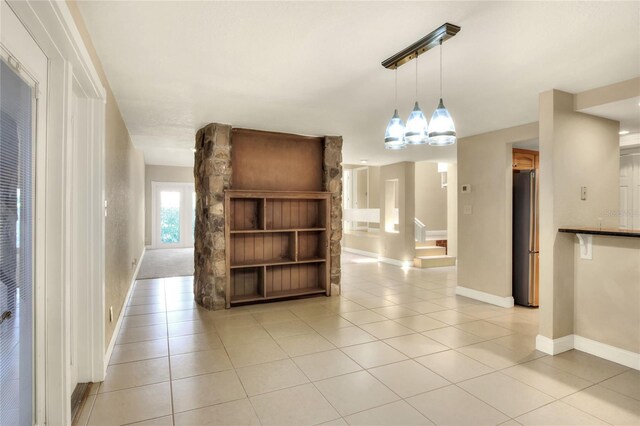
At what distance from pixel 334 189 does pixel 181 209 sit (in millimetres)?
6777

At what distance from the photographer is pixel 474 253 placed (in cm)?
494

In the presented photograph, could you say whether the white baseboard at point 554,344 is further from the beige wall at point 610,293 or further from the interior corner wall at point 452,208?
the interior corner wall at point 452,208

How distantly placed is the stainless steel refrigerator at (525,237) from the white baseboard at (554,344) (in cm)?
138

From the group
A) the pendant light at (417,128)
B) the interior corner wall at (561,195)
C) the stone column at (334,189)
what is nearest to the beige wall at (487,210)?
the interior corner wall at (561,195)

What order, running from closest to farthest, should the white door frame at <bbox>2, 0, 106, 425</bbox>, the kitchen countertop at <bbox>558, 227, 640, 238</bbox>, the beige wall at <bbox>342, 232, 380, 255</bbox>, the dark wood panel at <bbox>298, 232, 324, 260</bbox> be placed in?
the white door frame at <bbox>2, 0, 106, 425</bbox> → the kitchen countertop at <bbox>558, 227, 640, 238</bbox> → the dark wood panel at <bbox>298, 232, 324, 260</bbox> → the beige wall at <bbox>342, 232, 380, 255</bbox>

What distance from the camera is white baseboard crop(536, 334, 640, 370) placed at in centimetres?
287

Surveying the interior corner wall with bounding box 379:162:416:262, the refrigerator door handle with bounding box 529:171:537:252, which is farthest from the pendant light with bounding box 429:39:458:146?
the interior corner wall with bounding box 379:162:416:262

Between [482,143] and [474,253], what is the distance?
1535 millimetres

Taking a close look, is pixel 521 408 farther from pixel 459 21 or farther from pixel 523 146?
pixel 523 146

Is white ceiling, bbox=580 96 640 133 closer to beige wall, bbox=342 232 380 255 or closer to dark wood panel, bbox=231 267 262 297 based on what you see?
dark wood panel, bbox=231 267 262 297

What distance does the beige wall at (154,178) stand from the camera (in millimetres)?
9906

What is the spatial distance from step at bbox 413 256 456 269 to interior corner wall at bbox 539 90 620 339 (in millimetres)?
4236

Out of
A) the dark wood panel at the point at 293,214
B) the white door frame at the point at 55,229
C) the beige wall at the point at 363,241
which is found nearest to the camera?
the white door frame at the point at 55,229

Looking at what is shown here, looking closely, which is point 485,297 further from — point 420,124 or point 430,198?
point 430,198
